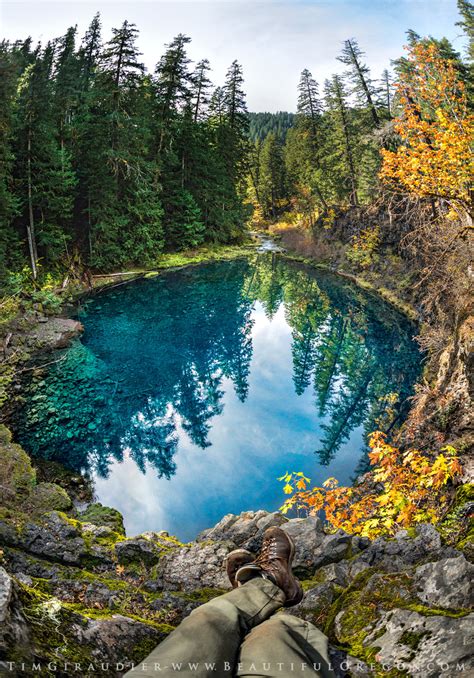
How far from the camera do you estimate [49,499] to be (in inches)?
296

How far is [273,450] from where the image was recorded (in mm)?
10945

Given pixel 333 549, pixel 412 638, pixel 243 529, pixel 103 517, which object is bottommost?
pixel 103 517

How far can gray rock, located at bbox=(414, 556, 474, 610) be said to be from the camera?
2566mm

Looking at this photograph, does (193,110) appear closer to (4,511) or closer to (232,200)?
(232,200)

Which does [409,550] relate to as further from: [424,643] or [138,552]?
[138,552]

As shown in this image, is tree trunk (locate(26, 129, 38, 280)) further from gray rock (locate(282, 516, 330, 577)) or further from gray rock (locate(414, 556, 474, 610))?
gray rock (locate(414, 556, 474, 610))

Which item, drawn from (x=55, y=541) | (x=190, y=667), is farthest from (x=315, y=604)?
(x=55, y=541)

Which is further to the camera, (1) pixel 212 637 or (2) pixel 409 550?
(2) pixel 409 550

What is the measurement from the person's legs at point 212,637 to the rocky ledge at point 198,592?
45cm

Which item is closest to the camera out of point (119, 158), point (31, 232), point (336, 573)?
point (336, 573)

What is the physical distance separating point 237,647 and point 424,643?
1117 mm

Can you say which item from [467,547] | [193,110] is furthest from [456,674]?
[193,110]

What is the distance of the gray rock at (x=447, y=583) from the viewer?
2566mm

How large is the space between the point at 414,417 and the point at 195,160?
35.0 m
